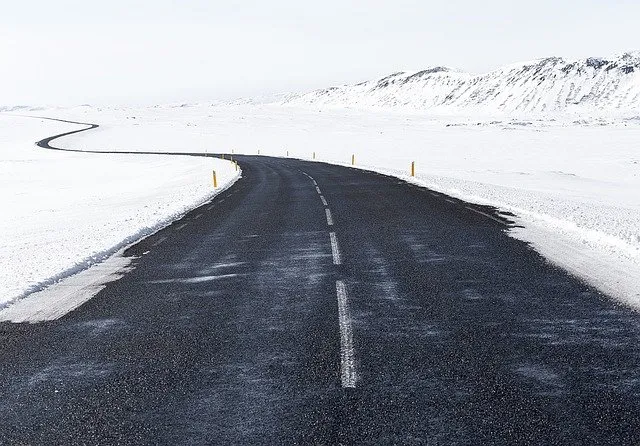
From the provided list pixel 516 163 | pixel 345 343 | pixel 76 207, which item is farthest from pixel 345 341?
pixel 516 163

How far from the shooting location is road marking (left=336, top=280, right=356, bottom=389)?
4.94 m

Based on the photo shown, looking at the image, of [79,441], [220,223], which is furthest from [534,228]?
[79,441]

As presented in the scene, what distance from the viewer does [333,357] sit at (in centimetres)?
544

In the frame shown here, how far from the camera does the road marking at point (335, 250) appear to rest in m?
9.81

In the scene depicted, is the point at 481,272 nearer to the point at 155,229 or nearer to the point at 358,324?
the point at 358,324

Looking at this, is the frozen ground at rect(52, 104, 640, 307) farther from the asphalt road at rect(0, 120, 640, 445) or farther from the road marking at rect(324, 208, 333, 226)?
the road marking at rect(324, 208, 333, 226)

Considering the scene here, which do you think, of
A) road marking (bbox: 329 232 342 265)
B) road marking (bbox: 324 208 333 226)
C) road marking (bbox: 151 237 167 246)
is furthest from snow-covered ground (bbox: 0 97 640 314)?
road marking (bbox: 324 208 333 226)

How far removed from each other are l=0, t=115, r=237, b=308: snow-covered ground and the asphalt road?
1.98 meters

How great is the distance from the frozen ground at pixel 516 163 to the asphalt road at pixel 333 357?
1655 millimetres

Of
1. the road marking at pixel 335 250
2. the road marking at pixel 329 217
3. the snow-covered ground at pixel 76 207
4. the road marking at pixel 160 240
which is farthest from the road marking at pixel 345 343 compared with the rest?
the road marking at pixel 329 217

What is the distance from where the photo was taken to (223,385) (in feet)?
16.1

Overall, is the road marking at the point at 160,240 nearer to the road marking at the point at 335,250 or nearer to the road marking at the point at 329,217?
the road marking at the point at 335,250

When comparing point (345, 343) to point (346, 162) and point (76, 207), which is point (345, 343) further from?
point (346, 162)

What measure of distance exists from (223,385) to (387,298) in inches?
121
